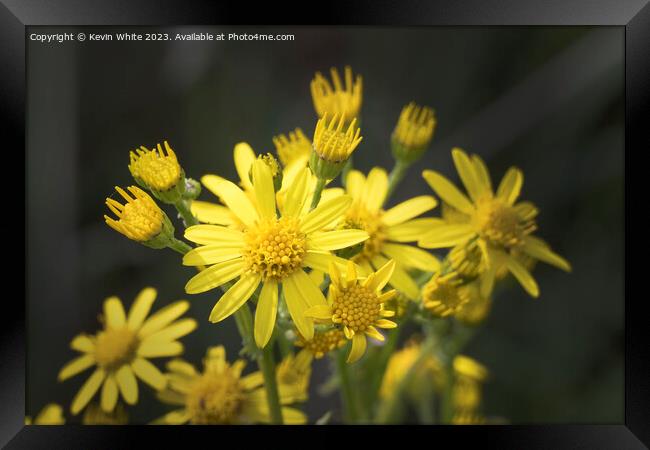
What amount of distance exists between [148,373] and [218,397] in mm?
294

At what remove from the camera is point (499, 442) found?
2.48 meters

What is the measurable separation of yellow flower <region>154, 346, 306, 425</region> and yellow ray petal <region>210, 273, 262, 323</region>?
0.67 meters

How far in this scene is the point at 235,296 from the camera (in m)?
2.09

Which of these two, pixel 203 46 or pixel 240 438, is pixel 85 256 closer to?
pixel 203 46

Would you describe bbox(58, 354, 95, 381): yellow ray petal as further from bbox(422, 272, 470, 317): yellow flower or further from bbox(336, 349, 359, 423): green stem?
bbox(422, 272, 470, 317): yellow flower

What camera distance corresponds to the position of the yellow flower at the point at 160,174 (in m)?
2.17

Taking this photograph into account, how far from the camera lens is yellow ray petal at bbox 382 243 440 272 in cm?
248

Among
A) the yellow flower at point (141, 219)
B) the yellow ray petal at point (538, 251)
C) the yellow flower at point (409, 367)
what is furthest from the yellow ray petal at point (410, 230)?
the yellow flower at point (409, 367)

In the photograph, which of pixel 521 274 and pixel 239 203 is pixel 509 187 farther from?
pixel 239 203

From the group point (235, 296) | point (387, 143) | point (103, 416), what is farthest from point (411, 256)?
point (387, 143)

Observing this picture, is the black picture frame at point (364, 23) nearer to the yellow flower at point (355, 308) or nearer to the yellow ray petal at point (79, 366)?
the yellow ray petal at point (79, 366)

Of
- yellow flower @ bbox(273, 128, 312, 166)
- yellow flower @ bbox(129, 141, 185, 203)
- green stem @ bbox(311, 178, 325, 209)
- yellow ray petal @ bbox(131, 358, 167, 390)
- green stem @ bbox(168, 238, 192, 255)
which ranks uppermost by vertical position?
yellow flower @ bbox(273, 128, 312, 166)

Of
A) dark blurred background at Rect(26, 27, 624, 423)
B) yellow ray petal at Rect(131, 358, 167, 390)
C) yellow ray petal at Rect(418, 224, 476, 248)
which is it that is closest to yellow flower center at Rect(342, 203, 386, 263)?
yellow ray petal at Rect(418, 224, 476, 248)

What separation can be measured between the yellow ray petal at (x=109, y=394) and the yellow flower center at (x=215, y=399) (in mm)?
290
